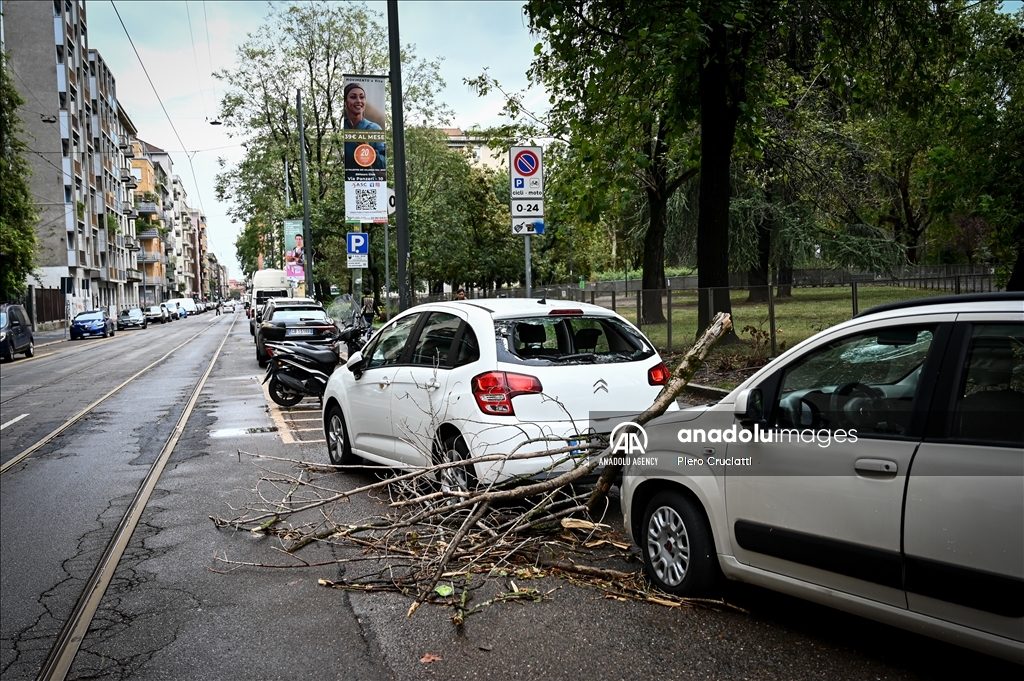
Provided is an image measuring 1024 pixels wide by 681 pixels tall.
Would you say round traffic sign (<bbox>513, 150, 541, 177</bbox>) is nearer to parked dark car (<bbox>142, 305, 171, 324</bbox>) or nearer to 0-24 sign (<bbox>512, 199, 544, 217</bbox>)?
0-24 sign (<bbox>512, 199, 544, 217</bbox>)

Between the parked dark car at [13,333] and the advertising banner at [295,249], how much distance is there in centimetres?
1302

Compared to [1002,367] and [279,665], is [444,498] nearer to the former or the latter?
[279,665]

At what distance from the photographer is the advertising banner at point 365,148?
18109 millimetres

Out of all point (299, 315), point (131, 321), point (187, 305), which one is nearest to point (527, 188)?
point (299, 315)

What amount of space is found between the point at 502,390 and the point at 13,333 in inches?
1143

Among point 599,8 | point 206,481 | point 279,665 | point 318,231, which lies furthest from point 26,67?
point 279,665

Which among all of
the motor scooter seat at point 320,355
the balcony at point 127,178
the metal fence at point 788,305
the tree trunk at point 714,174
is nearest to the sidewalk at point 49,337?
A: the motor scooter seat at point 320,355

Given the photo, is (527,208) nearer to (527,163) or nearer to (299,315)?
(527,163)

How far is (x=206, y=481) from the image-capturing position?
8.75 meters

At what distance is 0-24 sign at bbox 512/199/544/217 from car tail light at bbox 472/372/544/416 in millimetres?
6099

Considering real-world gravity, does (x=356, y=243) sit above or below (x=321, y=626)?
above

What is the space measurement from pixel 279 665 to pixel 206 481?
4.88 metres

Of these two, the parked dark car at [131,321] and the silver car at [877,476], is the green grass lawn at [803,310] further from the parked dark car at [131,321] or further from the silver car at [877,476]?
the parked dark car at [131,321]

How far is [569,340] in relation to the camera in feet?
22.9
